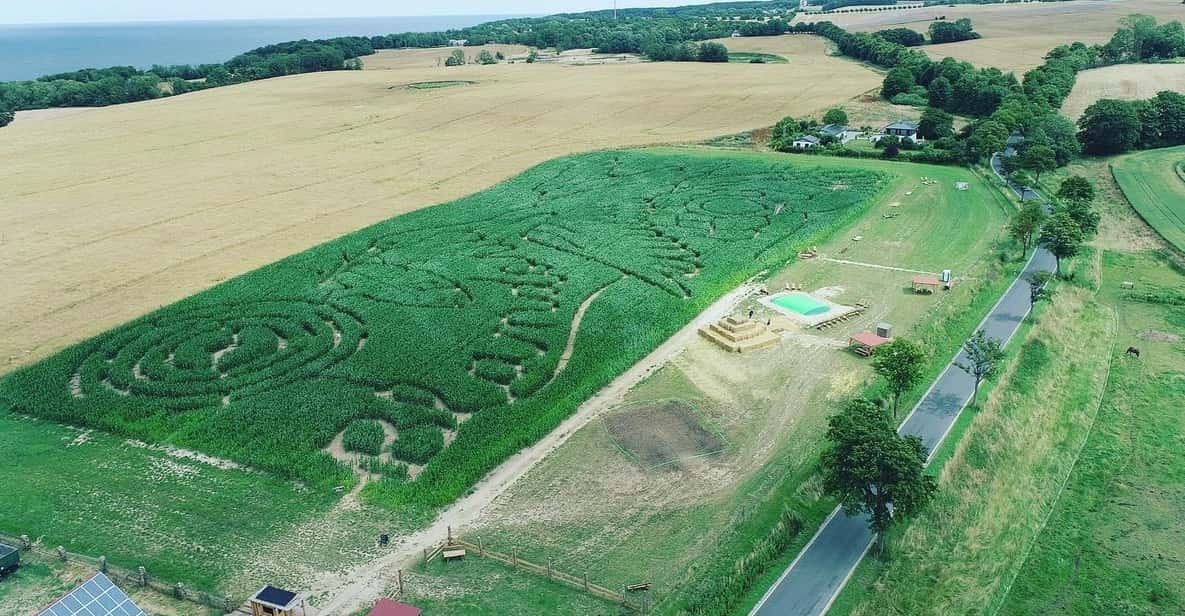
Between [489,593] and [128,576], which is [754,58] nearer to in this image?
[489,593]

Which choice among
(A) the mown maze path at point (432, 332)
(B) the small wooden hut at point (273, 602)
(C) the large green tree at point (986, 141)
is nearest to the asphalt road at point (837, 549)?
(A) the mown maze path at point (432, 332)

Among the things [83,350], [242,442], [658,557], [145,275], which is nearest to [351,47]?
[145,275]

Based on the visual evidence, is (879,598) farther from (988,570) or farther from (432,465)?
(432,465)

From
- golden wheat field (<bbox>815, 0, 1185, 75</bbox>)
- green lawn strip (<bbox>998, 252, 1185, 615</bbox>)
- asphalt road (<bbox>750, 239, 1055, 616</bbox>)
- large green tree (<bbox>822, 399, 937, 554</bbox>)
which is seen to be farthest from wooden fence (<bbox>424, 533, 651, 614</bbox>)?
golden wheat field (<bbox>815, 0, 1185, 75</bbox>)

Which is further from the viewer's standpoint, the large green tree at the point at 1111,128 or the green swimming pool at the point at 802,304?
the large green tree at the point at 1111,128

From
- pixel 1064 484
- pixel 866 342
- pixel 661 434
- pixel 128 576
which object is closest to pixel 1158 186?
pixel 866 342

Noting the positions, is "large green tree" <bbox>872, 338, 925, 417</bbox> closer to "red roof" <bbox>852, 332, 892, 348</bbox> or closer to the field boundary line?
"red roof" <bbox>852, 332, 892, 348</bbox>

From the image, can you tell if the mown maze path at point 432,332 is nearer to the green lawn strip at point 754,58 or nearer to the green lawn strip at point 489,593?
the green lawn strip at point 489,593
